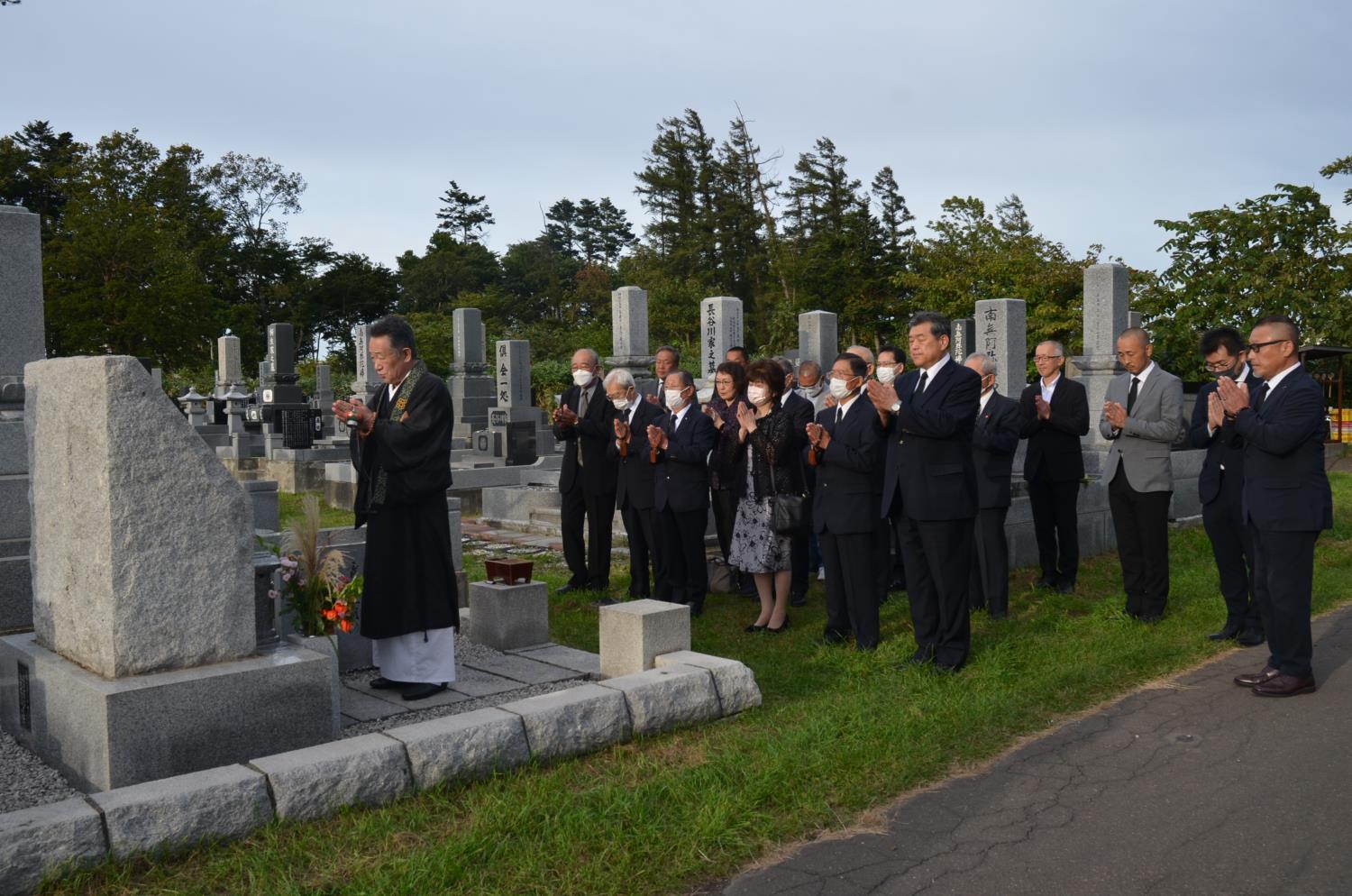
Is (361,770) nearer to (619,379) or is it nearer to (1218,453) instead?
(619,379)

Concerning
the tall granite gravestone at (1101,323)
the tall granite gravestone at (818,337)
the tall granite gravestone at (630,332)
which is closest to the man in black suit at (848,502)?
the tall granite gravestone at (1101,323)

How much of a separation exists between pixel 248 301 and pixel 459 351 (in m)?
29.1

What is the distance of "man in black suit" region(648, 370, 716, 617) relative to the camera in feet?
26.6

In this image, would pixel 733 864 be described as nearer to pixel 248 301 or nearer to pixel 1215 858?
pixel 1215 858

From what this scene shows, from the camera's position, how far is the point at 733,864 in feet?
12.5

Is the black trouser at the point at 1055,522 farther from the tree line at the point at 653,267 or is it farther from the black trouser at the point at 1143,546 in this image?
the tree line at the point at 653,267

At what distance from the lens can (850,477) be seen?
22.6 ft

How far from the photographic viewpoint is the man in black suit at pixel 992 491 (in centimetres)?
809

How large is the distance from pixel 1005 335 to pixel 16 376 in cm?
1181

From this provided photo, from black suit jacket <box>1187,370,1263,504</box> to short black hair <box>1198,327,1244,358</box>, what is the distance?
29cm

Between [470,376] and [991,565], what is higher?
[470,376]

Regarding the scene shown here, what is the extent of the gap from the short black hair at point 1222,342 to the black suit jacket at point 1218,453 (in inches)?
11.3

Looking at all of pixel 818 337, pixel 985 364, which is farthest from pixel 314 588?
pixel 818 337

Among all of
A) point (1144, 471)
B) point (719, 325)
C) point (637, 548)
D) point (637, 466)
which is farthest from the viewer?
point (719, 325)
